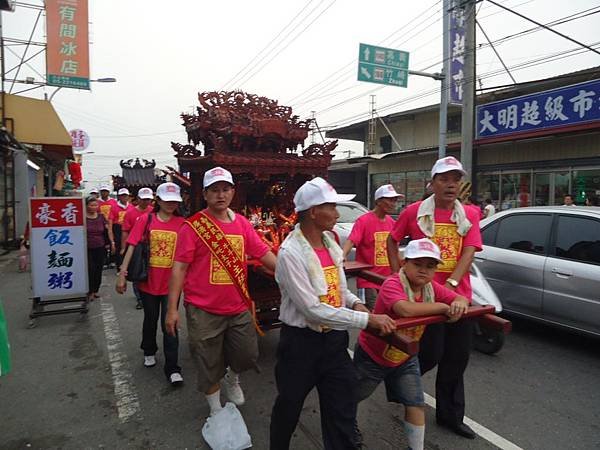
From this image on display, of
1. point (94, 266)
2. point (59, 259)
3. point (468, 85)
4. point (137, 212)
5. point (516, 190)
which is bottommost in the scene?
point (94, 266)

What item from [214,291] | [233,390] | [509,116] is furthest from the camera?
[509,116]

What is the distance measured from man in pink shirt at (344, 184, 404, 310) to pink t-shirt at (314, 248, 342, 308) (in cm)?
191

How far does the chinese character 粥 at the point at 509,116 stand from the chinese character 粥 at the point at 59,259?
11588 mm

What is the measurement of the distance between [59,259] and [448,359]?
542 centimetres

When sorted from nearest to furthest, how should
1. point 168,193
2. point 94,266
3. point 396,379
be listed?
1. point 396,379
2. point 168,193
3. point 94,266

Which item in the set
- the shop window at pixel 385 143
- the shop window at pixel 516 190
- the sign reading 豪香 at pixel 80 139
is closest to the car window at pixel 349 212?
the shop window at pixel 516 190

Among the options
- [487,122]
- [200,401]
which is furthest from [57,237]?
[487,122]

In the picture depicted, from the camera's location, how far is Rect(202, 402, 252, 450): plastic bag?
264cm

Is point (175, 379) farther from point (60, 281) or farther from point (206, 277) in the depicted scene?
point (60, 281)

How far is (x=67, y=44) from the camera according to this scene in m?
13.3

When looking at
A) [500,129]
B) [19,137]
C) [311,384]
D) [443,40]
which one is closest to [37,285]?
[311,384]

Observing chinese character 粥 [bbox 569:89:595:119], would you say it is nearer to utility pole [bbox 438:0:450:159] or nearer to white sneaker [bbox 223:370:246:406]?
utility pole [bbox 438:0:450:159]

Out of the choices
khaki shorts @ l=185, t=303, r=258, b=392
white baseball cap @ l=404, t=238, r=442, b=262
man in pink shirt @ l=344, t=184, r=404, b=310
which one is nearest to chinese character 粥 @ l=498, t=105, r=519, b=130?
man in pink shirt @ l=344, t=184, r=404, b=310

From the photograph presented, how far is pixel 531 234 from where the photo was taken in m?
4.86
